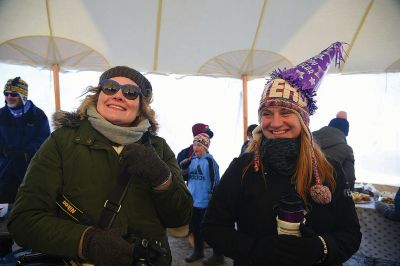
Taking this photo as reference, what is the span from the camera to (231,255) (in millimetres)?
1216

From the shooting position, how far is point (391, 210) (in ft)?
9.70

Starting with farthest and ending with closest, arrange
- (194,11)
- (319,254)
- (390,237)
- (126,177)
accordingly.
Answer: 1. (194,11)
2. (390,237)
3. (126,177)
4. (319,254)

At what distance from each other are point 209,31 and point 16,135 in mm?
5275

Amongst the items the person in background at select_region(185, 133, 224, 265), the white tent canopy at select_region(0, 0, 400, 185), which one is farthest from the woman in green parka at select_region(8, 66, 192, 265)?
the white tent canopy at select_region(0, 0, 400, 185)

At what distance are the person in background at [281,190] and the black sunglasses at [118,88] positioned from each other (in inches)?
28.1

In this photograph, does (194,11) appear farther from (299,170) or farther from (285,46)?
(299,170)

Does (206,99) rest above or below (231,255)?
→ above

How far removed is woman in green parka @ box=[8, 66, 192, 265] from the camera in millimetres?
1046

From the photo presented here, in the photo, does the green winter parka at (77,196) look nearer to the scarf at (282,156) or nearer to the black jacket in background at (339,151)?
the scarf at (282,156)

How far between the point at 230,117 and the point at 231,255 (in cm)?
696

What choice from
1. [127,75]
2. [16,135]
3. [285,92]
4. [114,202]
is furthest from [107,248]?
[16,135]

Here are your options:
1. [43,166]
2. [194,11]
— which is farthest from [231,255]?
[194,11]

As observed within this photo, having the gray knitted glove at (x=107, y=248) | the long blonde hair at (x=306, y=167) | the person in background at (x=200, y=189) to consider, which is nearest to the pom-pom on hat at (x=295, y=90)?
the long blonde hair at (x=306, y=167)

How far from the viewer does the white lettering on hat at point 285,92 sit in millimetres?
1387
